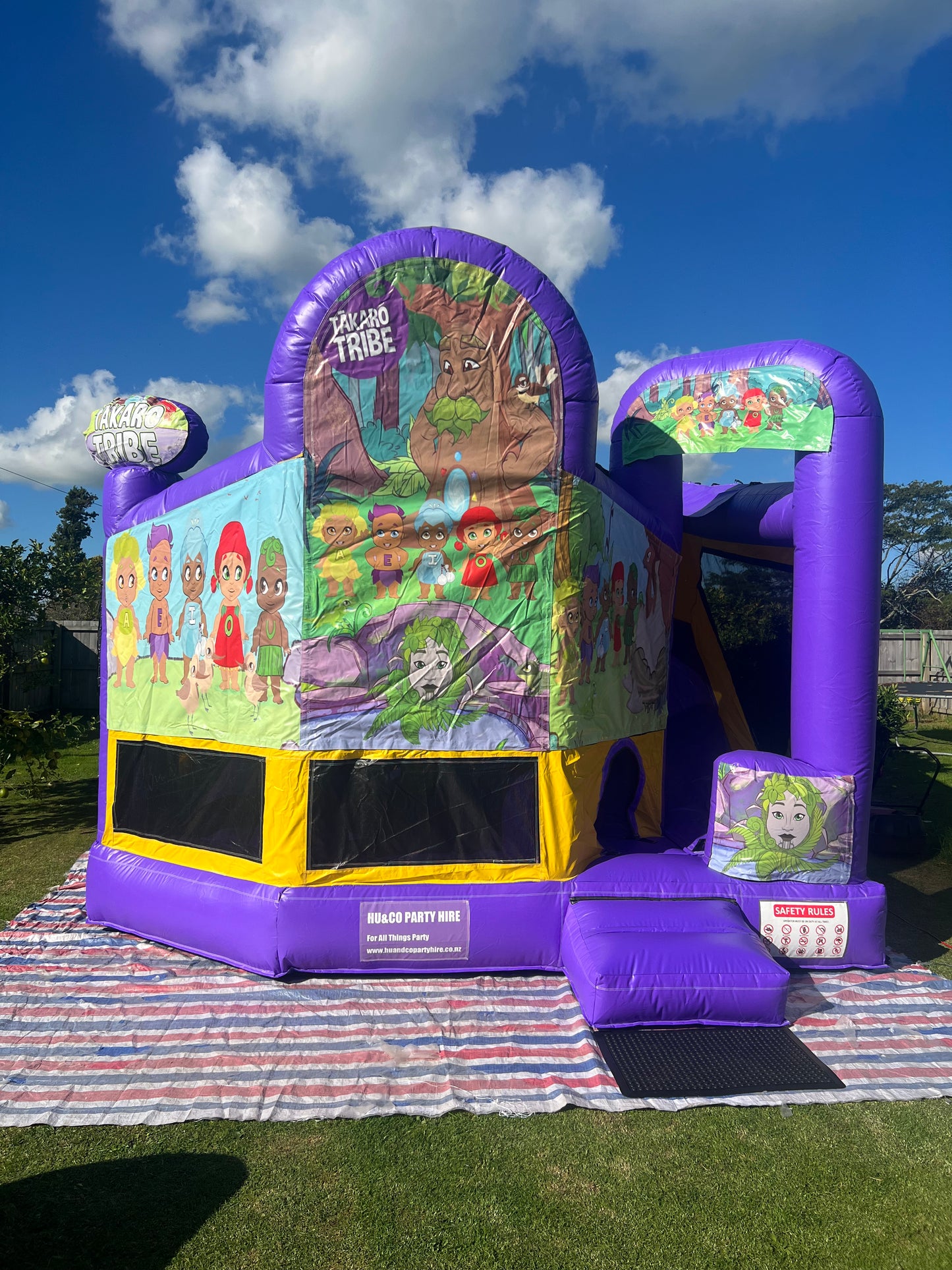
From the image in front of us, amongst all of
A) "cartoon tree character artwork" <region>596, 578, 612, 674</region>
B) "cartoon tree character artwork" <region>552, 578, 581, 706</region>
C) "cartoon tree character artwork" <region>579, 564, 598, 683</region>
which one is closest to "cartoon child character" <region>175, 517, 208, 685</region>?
"cartoon tree character artwork" <region>552, 578, 581, 706</region>

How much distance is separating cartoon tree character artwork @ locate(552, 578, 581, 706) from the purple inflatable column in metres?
1.65

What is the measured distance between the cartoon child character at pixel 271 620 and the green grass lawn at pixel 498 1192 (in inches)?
84.6

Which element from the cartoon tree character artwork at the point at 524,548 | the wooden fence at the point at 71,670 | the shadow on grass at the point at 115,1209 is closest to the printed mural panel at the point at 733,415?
the cartoon tree character artwork at the point at 524,548

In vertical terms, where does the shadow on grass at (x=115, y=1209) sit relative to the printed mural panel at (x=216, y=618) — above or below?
below

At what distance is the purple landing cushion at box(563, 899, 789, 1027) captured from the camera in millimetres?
3932

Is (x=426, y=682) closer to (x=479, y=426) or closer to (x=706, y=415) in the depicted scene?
(x=479, y=426)

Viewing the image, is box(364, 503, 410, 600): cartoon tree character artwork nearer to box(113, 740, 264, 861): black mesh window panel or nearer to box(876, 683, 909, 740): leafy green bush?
box(113, 740, 264, 861): black mesh window panel

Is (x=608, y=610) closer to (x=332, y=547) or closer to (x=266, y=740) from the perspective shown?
(x=332, y=547)

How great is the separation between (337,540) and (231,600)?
79cm

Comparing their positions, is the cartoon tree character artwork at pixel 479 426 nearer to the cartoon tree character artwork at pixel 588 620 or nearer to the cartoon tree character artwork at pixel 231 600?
the cartoon tree character artwork at pixel 588 620

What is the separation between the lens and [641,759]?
5.64m

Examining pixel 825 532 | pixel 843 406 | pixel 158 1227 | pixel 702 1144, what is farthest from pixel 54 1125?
pixel 843 406

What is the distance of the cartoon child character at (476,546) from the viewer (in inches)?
177

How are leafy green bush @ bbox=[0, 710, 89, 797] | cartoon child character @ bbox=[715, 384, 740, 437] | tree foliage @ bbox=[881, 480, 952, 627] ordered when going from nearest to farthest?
cartoon child character @ bbox=[715, 384, 740, 437]
leafy green bush @ bbox=[0, 710, 89, 797]
tree foliage @ bbox=[881, 480, 952, 627]
